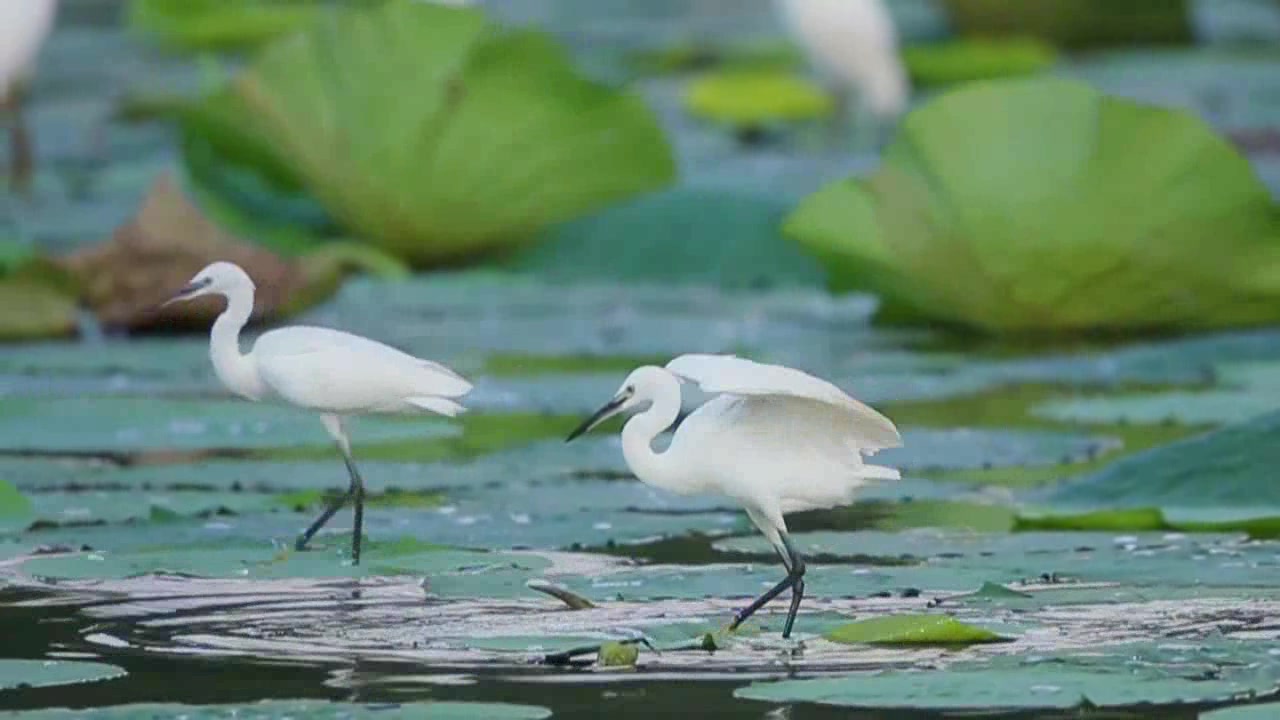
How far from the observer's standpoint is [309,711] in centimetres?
328

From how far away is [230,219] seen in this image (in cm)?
902

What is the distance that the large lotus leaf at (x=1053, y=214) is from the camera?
281 inches

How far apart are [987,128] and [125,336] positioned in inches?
87.9

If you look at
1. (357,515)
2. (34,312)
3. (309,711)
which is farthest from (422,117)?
(309,711)

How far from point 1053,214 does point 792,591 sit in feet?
10.7

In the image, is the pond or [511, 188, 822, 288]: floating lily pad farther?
[511, 188, 822, 288]: floating lily pad

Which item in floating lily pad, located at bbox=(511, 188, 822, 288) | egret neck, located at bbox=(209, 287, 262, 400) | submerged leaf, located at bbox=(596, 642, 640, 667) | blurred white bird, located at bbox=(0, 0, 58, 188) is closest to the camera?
submerged leaf, located at bbox=(596, 642, 640, 667)

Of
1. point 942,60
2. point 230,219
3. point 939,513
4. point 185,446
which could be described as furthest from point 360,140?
point 942,60

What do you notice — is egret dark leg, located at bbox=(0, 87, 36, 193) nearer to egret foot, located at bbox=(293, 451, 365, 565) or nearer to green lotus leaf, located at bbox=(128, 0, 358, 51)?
green lotus leaf, located at bbox=(128, 0, 358, 51)

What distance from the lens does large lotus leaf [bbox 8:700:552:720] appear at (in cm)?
324

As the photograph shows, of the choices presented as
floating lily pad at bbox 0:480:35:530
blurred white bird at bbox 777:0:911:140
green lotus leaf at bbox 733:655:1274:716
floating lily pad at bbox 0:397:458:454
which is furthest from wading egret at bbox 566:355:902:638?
blurred white bird at bbox 777:0:911:140

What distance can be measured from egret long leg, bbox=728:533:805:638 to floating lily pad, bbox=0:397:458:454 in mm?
1989

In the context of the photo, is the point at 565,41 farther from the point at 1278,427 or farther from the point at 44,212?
the point at 1278,427

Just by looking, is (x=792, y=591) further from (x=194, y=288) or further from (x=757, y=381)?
(x=194, y=288)
